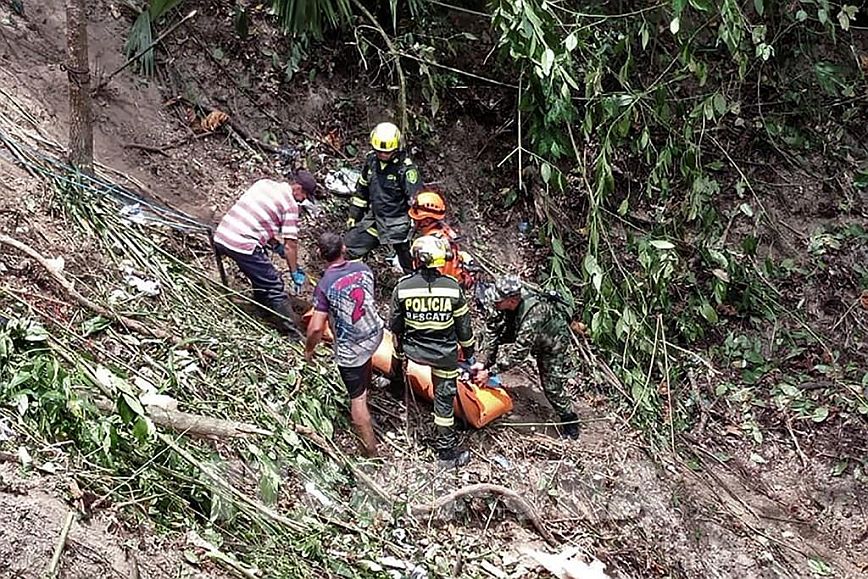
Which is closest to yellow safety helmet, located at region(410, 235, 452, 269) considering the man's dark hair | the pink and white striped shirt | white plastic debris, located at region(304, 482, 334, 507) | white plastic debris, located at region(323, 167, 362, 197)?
the man's dark hair

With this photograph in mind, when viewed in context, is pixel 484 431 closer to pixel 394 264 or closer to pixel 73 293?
pixel 394 264

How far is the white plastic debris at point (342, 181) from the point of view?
759 centimetres

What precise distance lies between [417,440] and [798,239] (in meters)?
4.18

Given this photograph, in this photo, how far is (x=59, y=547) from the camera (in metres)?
3.57

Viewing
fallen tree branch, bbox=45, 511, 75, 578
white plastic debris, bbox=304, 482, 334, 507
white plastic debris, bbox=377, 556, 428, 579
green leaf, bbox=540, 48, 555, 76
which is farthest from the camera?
green leaf, bbox=540, 48, 555, 76

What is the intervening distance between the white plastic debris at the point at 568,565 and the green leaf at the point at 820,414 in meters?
2.55

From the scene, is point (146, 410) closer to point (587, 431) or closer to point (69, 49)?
point (69, 49)

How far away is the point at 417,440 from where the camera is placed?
6.01 metres

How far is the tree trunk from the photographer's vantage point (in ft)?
18.5

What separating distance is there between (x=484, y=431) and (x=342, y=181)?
8.43 feet

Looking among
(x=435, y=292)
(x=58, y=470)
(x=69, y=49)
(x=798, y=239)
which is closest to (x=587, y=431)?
(x=435, y=292)

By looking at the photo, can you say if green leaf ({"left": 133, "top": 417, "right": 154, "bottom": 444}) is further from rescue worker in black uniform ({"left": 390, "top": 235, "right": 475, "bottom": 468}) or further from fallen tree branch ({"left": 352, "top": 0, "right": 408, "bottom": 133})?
fallen tree branch ({"left": 352, "top": 0, "right": 408, "bottom": 133})

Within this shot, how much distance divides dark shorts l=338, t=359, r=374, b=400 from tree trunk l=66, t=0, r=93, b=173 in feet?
7.30

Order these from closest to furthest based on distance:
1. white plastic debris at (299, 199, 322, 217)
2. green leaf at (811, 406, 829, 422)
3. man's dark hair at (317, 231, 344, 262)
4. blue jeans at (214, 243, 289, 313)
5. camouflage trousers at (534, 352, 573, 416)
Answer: man's dark hair at (317, 231, 344, 262)
blue jeans at (214, 243, 289, 313)
camouflage trousers at (534, 352, 573, 416)
green leaf at (811, 406, 829, 422)
white plastic debris at (299, 199, 322, 217)
